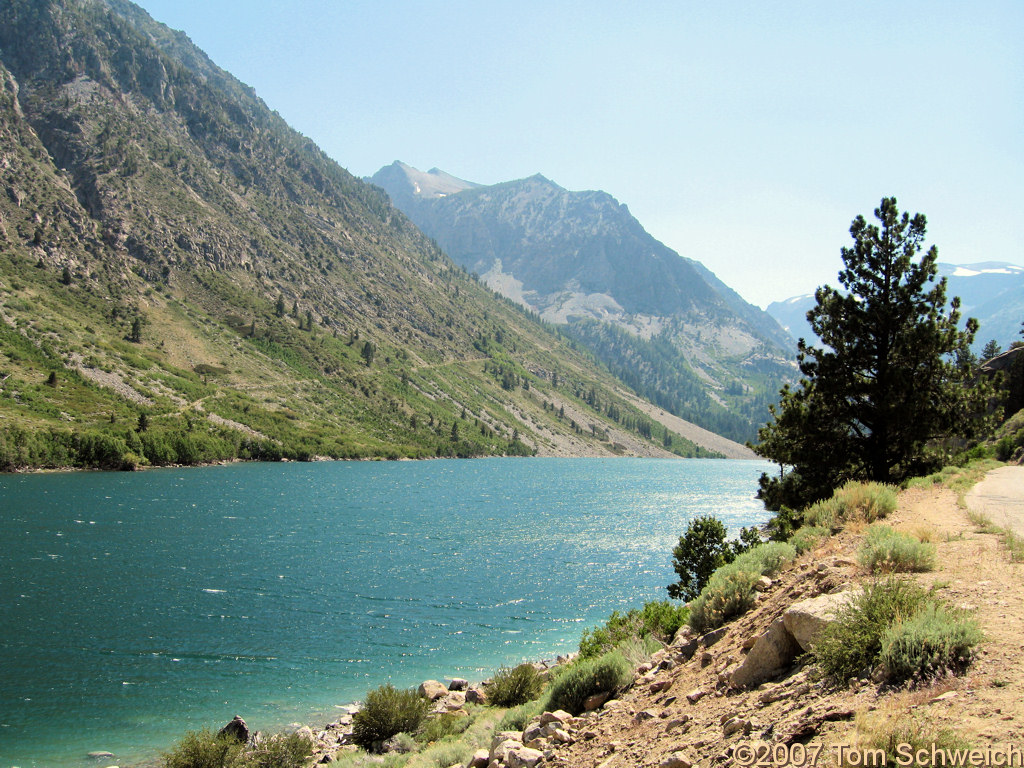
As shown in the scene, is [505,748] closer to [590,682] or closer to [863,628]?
[590,682]

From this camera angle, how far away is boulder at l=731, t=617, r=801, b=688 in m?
9.73

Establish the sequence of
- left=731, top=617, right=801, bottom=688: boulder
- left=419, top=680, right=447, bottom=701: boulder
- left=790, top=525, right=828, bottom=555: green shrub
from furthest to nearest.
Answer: left=419, top=680, right=447, bottom=701: boulder < left=790, top=525, right=828, bottom=555: green shrub < left=731, top=617, right=801, bottom=688: boulder

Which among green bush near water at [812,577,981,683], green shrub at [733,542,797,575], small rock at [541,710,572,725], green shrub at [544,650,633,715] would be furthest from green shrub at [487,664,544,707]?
green bush near water at [812,577,981,683]

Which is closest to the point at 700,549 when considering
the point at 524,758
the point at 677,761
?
the point at 524,758

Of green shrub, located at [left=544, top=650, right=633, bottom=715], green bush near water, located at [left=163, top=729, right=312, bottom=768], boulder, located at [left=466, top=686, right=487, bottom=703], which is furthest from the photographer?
boulder, located at [left=466, top=686, right=487, bottom=703]

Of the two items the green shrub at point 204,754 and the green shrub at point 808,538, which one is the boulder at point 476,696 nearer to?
the green shrub at point 204,754

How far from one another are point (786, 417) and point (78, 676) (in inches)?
1520

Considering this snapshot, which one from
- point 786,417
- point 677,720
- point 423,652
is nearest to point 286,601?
point 423,652

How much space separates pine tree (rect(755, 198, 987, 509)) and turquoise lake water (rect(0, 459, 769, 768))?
19964 millimetres

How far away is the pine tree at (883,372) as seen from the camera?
27.8m

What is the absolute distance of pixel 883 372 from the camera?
29.3 metres

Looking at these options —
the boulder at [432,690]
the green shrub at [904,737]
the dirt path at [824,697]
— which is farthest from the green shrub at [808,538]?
the boulder at [432,690]

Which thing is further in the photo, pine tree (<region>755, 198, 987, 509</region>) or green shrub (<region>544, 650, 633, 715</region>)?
pine tree (<region>755, 198, 987, 509</region>)

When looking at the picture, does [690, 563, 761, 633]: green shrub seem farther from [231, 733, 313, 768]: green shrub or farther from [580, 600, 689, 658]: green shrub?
[231, 733, 313, 768]: green shrub
